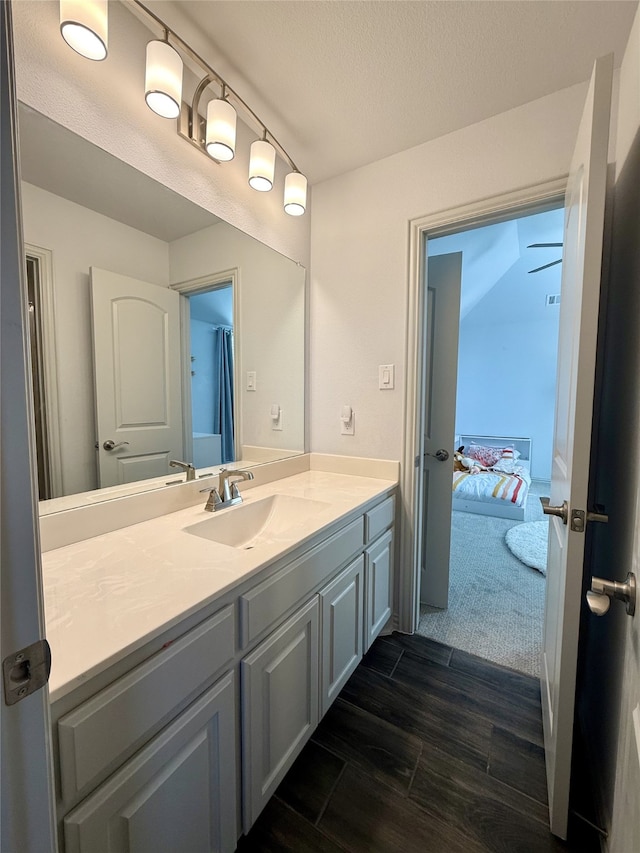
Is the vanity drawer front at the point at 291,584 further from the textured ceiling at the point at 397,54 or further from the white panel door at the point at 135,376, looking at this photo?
the textured ceiling at the point at 397,54

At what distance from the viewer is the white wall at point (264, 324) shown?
4.79 ft

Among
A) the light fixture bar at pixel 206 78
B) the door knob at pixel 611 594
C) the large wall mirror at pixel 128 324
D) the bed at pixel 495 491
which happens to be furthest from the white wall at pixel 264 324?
the bed at pixel 495 491

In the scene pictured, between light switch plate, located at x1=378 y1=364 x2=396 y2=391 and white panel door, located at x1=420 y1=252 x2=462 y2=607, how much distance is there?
1.03ft

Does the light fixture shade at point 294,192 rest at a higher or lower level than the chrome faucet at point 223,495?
higher

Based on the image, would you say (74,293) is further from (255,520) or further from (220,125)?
(255,520)

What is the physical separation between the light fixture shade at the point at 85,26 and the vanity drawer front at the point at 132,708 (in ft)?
4.76

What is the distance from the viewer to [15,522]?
1.20 ft

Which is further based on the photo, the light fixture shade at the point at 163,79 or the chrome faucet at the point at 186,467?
the chrome faucet at the point at 186,467

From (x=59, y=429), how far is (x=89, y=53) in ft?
3.29

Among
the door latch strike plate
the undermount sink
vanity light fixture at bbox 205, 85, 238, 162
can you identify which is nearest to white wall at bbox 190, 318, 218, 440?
the undermount sink

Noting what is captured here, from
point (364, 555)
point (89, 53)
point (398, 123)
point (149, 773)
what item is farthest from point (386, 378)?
point (149, 773)

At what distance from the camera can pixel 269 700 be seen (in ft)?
3.06

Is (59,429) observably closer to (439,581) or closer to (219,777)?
(219,777)

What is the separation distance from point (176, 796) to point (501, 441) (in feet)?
18.6
